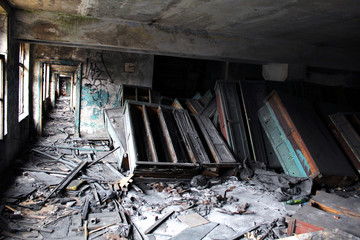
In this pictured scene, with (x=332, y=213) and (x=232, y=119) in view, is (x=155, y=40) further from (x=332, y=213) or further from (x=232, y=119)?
(x=332, y=213)

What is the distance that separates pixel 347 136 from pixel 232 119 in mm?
2739

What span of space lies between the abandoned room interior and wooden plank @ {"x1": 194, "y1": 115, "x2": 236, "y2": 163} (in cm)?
3

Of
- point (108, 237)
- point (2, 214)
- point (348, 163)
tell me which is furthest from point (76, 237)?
point (348, 163)

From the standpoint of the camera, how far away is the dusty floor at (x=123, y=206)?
3.96 meters

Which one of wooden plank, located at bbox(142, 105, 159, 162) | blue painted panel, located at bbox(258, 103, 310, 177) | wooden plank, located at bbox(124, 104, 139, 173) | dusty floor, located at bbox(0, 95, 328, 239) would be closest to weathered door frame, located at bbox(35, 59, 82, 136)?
dusty floor, located at bbox(0, 95, 328, 239)

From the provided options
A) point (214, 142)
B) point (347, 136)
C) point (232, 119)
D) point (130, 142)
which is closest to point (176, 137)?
point (214, 142)

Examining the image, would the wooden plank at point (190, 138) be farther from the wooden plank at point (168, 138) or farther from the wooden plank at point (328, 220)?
the wooden plank at point (328, 220)

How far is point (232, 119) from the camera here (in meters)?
7.20

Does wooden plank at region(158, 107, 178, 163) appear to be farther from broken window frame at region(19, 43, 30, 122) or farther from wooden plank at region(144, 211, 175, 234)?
broken window frame at region(19, 43, 30, 122)

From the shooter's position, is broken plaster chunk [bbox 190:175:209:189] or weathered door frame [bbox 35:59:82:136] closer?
broken plaster chunk [bbox 190:175:209:189]

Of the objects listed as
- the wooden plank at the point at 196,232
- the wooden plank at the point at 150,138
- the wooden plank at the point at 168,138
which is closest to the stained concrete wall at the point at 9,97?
the wooden plank at the point at 150,138

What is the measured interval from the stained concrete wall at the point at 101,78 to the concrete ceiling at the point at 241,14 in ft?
14.1

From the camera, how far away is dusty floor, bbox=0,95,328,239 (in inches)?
156

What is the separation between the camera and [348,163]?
605 centimetres
